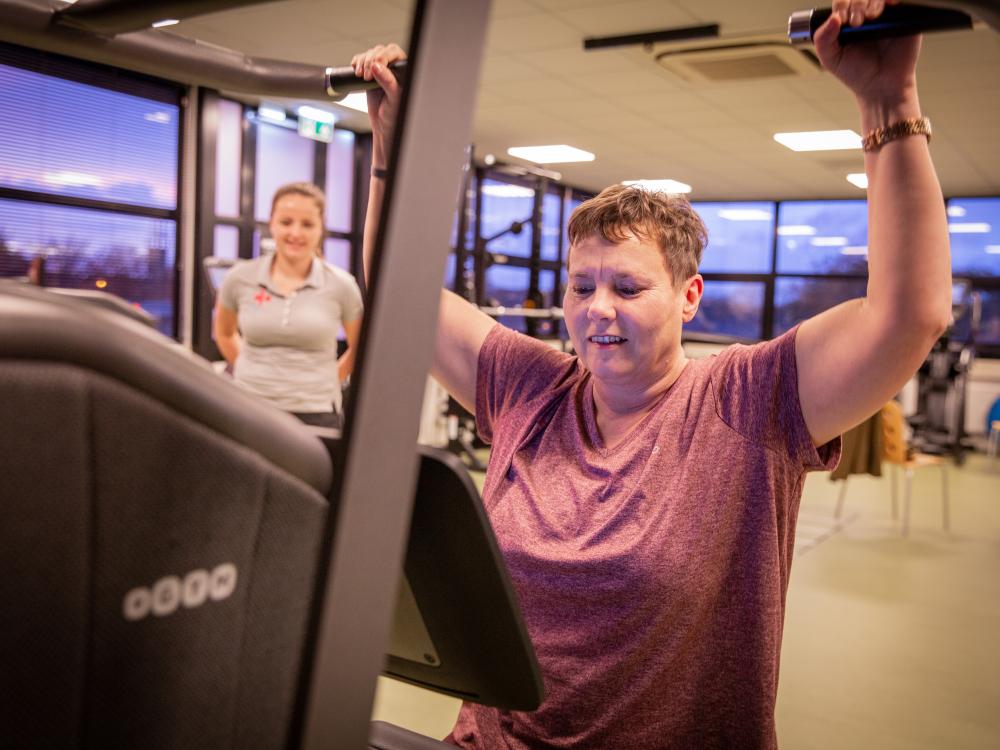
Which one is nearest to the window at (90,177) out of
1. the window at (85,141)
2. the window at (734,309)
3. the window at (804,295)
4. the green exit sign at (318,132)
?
the window at (85,141)

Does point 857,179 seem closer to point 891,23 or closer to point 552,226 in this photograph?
point 552,226

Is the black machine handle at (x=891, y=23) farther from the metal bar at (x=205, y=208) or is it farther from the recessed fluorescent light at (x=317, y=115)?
the metal bar at (x=205, y=208)

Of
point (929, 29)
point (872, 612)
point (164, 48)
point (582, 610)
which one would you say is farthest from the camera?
point (872, 612)

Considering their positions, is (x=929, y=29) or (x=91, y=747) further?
(x=929, y=29)

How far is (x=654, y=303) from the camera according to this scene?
1095 millimetres

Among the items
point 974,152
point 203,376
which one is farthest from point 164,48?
point 974,152

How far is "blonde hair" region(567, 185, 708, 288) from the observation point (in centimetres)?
110

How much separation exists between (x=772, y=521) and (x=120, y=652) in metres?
0.79

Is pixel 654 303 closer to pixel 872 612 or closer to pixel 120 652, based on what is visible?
pixel 120 652

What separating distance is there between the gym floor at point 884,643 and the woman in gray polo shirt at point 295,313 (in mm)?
971

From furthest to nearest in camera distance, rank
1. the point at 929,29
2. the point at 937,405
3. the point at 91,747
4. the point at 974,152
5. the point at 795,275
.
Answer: the point at 795,275
the point at 937,405
the point at 974,152
the point at 929,29
the point at 91,747

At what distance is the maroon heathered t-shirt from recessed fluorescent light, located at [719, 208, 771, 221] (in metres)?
10.6

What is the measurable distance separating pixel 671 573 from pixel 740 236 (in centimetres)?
1088

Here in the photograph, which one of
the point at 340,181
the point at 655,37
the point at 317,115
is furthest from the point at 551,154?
the point at 655,37
